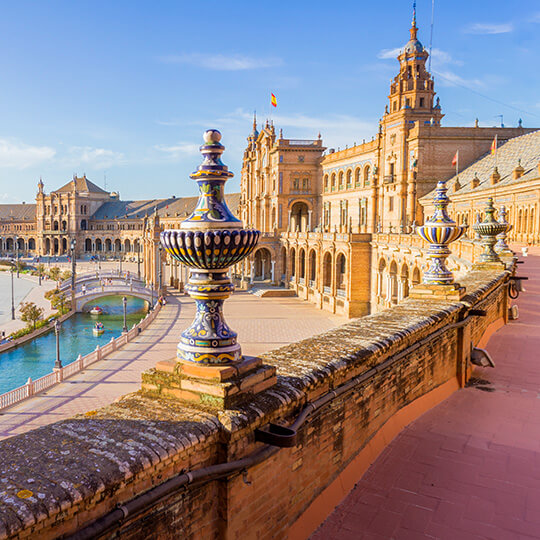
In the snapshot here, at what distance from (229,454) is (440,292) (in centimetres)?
590

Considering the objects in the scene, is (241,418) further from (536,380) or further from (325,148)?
(325,148)

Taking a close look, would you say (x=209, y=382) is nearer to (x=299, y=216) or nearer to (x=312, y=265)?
(x=312, y=265)

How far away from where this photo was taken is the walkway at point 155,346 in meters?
19.1

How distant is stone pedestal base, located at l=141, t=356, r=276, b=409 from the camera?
11.9ft

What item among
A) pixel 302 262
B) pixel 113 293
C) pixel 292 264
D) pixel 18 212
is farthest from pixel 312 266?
pixel 18 212

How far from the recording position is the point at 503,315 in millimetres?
12281

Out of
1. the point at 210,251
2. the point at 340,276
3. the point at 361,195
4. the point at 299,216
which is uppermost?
the point at 361,195

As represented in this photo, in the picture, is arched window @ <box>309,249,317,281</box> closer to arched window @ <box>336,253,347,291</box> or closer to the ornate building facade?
the ornate building facade

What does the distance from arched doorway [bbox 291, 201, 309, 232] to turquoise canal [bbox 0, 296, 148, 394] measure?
21.3 meters

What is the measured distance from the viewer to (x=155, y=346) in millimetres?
29375

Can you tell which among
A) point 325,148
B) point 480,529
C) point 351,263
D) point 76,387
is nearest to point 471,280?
point 480,529

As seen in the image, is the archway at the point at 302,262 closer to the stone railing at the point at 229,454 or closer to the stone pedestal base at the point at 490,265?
the stone pedestal base at the point at 490,265

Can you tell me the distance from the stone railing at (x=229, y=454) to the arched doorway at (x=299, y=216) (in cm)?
5400

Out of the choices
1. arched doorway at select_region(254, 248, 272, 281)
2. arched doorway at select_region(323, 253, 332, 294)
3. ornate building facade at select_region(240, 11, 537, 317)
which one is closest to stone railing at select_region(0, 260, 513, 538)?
ornate building facade at select_region(240, 11, 537, 317)
